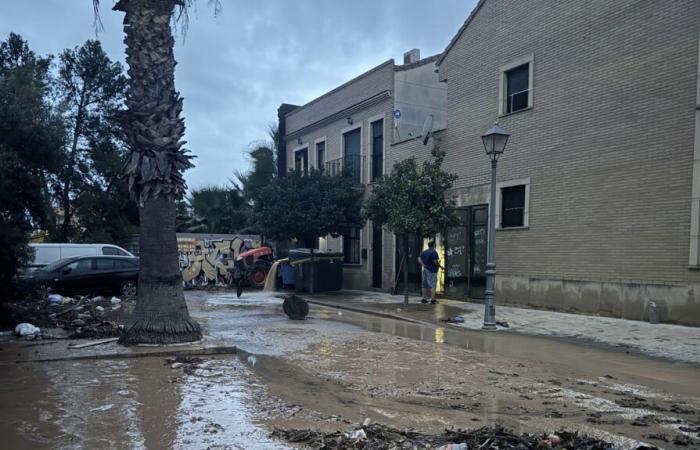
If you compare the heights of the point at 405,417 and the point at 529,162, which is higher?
the point at 529,162

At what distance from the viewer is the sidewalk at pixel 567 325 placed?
9.56 meters

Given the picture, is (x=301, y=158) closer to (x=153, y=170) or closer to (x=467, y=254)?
(x=467, y=254)

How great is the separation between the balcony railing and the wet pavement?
12.5 meters

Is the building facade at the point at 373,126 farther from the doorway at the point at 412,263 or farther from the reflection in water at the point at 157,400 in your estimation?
the reflection in water at the point at 157,400

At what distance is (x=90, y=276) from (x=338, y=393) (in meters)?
14.0

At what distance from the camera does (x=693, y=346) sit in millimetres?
9312

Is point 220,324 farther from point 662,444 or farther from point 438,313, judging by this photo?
point 662,444

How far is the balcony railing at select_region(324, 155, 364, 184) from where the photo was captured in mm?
21859

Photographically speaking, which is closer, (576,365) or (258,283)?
(576,365)

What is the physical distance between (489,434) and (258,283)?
2017 centimetres

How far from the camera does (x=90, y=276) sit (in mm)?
17812

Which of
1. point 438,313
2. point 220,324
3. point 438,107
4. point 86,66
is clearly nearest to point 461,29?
point 438,107

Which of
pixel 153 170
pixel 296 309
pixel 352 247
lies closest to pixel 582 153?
pixel 296 309

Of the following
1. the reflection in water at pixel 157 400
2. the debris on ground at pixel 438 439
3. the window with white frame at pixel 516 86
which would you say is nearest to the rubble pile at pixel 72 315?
the reflection in water at pixel 157 400
